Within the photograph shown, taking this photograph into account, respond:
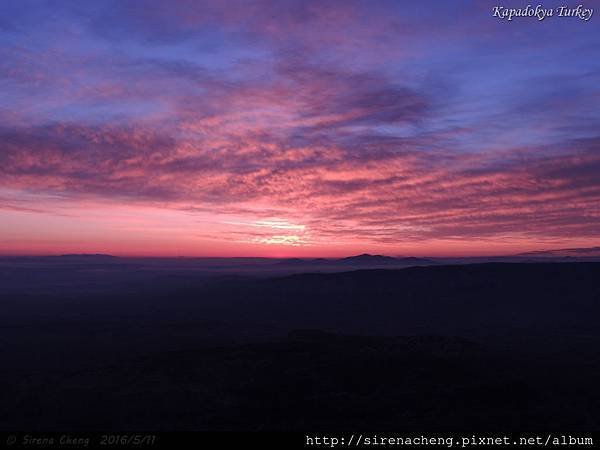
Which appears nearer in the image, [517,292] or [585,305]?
[585,305]

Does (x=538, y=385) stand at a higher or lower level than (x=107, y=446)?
lower

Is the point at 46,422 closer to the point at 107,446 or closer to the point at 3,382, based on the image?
the point at 3,382

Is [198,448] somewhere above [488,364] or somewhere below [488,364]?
above

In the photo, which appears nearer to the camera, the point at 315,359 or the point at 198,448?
the point at 198,448

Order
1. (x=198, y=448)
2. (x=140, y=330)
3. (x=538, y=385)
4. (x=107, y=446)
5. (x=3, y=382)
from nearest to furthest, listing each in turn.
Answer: (x=198, y=448) → (x=107, y=446) → (x=538, y=385) → (x=3, y=382) → (x=140, y=330)

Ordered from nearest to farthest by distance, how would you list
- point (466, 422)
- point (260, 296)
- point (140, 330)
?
point (466, 422) → point (140, 330) → point (260, 296)

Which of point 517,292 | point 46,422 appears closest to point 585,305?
point 517,292

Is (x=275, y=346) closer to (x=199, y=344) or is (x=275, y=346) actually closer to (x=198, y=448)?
(x=199, y=344)

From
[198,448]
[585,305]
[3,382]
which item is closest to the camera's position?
[198,448]

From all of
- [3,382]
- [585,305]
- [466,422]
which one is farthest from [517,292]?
[3,382]
